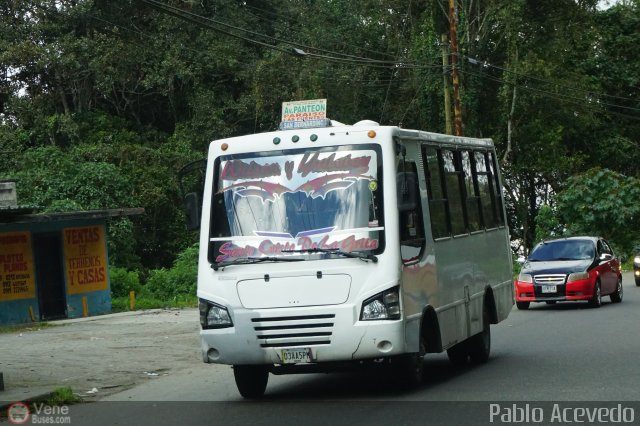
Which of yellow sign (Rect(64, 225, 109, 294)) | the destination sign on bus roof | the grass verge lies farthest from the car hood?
the destination sign on bus roof

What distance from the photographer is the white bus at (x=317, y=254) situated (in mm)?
11336

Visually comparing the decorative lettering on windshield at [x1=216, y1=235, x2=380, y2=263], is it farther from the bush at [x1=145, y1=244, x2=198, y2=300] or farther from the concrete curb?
the bush at [x1=145, y1=244, x2=198, y2=300]

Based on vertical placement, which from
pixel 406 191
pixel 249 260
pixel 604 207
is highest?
pixel 406 191

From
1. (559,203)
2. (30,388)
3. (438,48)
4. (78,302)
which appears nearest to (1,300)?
(78,302)

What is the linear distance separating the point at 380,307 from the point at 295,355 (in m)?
1.01

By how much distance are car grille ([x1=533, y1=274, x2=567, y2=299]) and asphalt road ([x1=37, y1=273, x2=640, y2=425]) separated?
7.30 m

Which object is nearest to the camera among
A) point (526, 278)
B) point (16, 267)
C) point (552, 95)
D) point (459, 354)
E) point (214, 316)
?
point (214, 316)

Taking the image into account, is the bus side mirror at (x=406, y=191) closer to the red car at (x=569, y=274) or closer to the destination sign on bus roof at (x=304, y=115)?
the destination sign on bus roof at (x=304, y=115)

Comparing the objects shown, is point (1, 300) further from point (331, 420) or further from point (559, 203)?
point (559, 203)

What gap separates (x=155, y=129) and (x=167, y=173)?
7140 mm

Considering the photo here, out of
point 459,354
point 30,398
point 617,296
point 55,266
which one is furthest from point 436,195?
point 55,266

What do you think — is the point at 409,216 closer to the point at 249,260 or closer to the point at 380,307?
the point at 380,307

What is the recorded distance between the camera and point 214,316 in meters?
11.8

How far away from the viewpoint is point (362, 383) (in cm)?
1342
